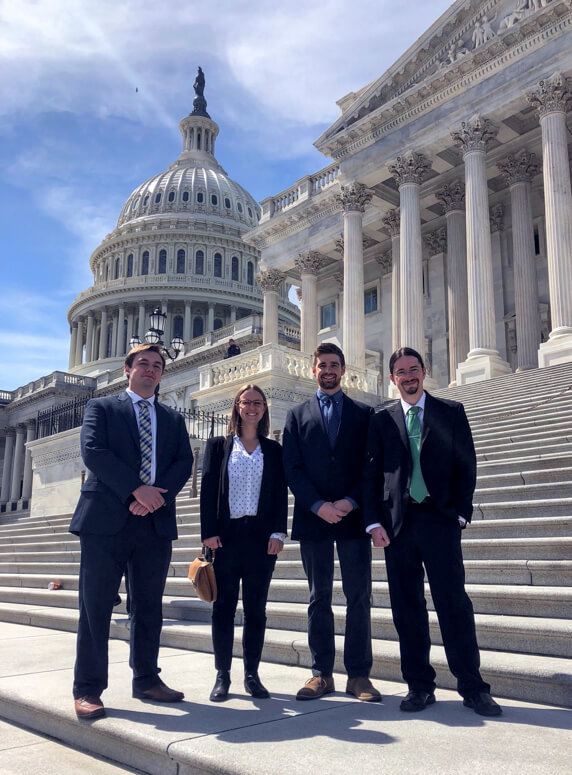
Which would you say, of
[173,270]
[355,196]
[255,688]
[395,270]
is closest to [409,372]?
[255,688]

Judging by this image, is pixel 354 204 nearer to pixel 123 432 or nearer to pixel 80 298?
pixel 123 432

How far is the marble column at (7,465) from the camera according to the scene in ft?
243

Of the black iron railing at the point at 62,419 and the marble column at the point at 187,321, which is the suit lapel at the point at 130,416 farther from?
the marble column at the point at 187,321

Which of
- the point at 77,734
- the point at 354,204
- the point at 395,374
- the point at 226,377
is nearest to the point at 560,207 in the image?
the point at 354,204

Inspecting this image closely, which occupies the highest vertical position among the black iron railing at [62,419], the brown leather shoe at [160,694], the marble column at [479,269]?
the marble column at [479,269]

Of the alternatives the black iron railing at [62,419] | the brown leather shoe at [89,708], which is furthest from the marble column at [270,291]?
the brown leather shoe at [89,708]

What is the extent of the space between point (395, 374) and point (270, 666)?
266 cm

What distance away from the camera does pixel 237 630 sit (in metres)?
6.76

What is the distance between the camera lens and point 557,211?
2092cm

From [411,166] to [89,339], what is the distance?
247 feet

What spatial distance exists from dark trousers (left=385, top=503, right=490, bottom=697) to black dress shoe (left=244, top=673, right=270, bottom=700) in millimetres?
971

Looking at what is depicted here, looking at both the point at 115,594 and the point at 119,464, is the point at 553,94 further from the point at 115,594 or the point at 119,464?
the point at 115,594

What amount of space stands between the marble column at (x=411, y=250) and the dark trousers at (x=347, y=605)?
19710mm

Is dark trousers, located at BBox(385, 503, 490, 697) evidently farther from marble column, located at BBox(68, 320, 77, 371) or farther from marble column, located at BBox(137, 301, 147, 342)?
marble column, located at BBox(68, 320, 77, 371)
